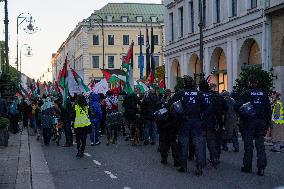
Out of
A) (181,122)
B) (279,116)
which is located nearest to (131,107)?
(279,116)

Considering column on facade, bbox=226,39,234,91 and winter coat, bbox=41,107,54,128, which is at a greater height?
column on facade, bbox=226,39,234,91

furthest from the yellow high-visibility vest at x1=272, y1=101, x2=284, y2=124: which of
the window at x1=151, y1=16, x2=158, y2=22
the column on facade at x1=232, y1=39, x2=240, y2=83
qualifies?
the window at x1=151, y1=16, x2=158, y2=22

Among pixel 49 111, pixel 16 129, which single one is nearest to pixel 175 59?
pixel 16 129

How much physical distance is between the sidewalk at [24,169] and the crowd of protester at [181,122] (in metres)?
1.40

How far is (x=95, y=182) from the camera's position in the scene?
999cm

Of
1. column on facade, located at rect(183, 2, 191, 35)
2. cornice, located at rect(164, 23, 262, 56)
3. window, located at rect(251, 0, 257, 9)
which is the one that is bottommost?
cornice, located at rect(164, 23, 262, 56)

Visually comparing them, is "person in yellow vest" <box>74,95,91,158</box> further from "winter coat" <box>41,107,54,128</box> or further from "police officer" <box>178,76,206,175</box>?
"winter coat" <box>41,107,54,128</box>

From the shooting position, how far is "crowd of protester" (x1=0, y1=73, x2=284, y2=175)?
10781 millimetres

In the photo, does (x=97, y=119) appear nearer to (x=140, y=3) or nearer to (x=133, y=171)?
(x=133, y=171)

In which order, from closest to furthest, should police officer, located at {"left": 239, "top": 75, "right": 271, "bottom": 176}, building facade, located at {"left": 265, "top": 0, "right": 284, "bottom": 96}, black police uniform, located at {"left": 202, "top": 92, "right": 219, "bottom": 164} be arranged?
police officer, located at {"left": 239, "top": 75, "right": 271, "bottom": 176}
black police uniform, located at {"left": 202, "top": 92, "right": 219, "bottom": 164}
building facade, located at {"left": 265, "top": 0, "right": 284, "bottom": 96}

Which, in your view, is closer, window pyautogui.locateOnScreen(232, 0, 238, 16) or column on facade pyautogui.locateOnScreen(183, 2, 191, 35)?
window pyautogui.locateOnScreen(232, 0, 238, 16)

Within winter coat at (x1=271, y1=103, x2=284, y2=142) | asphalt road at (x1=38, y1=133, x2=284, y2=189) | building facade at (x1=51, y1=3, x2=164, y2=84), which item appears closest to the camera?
asphalt road at (x1=38, y1=133, x2=284, y2=189)

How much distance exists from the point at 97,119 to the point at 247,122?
313 inches

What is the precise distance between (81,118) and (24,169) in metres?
3.03
